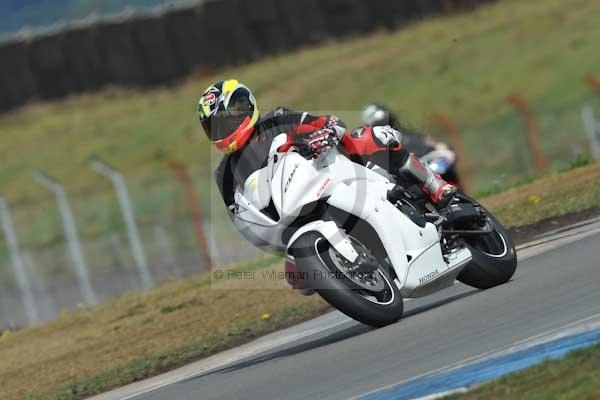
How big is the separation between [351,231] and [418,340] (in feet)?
3.40

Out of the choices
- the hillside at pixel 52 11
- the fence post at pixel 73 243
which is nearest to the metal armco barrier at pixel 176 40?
the hillside at pixel 52 11

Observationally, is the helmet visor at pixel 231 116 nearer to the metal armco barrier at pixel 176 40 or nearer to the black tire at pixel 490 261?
the black tire at pixel 490 261

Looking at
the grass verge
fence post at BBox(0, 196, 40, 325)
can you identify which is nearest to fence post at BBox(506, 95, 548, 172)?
the grass verge

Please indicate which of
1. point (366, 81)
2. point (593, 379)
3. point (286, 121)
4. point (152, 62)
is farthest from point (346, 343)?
point (152, 62)

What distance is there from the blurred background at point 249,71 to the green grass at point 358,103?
0.06m

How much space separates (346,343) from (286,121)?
1.56m

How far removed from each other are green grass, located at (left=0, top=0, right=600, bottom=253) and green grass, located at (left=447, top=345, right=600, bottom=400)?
1481cm

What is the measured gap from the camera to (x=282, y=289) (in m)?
12.9

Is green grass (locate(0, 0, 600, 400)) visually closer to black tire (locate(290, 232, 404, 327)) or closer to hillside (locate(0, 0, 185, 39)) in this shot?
black tire (locate(290, 232, 404, 327))

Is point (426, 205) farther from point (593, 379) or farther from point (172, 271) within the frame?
point (172, 271)

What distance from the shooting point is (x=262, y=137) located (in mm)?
8844

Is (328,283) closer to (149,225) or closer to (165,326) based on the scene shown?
(165,326)

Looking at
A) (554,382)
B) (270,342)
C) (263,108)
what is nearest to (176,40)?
(263,108)

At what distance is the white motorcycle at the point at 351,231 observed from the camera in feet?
27.1
